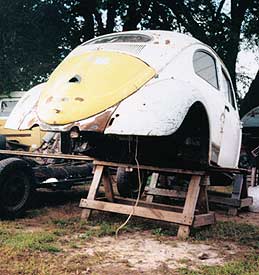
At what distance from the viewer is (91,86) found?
6.30 metres

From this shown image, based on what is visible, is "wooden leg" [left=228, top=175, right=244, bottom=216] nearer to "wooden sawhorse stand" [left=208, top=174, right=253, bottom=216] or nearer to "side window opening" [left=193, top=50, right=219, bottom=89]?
"wooden sawhorse stand" [left=208, top=174, right=253, bottom=216]

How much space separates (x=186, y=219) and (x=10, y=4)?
11.8 meters

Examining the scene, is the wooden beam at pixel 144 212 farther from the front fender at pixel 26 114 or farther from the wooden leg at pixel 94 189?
the front fender at pixel 26 114

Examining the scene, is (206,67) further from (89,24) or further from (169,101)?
(89,24)

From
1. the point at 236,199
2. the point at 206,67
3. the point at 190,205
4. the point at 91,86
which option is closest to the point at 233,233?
the point at 190,205

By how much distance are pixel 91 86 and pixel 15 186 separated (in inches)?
Answer: 81.3

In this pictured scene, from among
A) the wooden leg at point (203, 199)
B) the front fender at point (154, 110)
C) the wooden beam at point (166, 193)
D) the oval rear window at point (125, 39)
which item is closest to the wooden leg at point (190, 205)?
the wooden leg at point (203, 199)

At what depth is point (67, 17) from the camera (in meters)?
17.5

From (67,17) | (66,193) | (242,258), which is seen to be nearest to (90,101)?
(242,258)

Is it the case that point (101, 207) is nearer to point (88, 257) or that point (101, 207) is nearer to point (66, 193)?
point (88, 257)

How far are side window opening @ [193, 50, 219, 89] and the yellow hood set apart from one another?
0.96 m

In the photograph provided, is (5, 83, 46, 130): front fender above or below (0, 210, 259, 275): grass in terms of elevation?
above

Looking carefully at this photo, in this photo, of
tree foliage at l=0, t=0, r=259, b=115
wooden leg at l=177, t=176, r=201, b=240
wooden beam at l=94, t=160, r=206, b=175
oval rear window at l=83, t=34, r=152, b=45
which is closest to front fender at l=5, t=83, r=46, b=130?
oval rear window at l=83, t=34, r=152, b=45

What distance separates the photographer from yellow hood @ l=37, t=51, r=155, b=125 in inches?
Answer: 239
